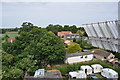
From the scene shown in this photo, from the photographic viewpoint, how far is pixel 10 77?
909cm

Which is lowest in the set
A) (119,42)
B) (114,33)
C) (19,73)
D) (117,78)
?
(117,78)

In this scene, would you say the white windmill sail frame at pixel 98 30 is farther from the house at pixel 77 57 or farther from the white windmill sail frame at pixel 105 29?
the house at pixel 77 57

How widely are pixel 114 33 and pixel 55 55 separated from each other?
31.7 feet

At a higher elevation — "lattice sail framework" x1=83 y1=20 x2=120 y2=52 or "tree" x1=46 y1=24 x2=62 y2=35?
"tree" x1=46 y1=24 x2=62 y2=35

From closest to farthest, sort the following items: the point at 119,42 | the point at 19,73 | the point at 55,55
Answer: the point at 19,73, the point at 55,55, the point at 119,42

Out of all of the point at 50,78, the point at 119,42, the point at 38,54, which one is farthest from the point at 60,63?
the point at 119,42

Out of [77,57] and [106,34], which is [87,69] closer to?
[77,57]

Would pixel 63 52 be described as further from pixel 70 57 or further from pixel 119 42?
pixel 119 42

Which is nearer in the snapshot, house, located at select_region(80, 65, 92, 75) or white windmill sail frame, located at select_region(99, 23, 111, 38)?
house, located at select_region(80, 65, 92, 75)

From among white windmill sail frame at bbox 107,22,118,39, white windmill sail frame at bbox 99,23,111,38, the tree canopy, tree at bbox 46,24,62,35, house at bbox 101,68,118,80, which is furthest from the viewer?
tree at bbox 46,24,62,35

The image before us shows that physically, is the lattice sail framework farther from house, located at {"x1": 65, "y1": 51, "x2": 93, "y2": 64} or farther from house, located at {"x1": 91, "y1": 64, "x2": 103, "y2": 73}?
house, located at {"x1": 91, "y1": 64, "x2": 103, "y2": 73}

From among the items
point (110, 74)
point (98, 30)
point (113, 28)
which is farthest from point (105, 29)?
point (110, 74)

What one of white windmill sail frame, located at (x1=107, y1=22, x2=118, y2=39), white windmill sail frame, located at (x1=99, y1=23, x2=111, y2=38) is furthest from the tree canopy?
white windmill sail frame, located at (x1=99, y1=23, x2=111, y2=38)

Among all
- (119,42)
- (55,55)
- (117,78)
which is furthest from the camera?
(119,42)
